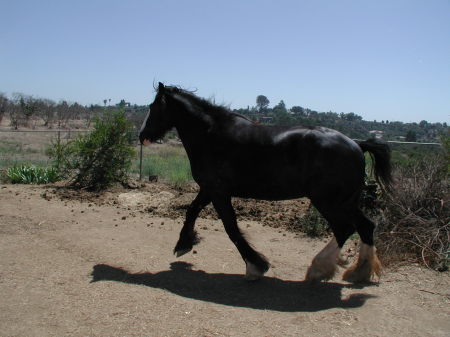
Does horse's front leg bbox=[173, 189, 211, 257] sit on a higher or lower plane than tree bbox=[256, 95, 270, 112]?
lower

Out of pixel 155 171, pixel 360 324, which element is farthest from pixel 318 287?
pixel 155 171

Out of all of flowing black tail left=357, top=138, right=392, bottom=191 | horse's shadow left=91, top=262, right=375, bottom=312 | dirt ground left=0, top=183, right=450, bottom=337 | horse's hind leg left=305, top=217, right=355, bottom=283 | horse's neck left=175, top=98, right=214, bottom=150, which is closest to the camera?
dirt ground left=0, top=183, right=450, bottom=337

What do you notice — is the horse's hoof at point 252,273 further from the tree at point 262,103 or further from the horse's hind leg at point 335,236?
the tree at point 262,103

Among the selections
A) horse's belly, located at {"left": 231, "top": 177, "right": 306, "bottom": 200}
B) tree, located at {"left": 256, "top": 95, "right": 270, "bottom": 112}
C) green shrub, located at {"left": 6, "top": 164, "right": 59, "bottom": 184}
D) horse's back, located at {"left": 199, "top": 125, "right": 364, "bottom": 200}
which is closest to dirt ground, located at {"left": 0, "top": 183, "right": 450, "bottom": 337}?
horse's belly, located at {"left": 231, "top": 177, "right": 306, "bottom": 200}

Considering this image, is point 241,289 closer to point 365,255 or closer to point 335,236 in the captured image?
point 335,236

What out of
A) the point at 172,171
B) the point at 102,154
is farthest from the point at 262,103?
the point at 102,154

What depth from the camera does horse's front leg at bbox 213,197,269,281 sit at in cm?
495

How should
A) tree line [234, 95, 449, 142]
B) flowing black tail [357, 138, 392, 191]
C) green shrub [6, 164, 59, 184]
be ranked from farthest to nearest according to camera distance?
tree line [234, 95, 449, 142]
green shrub [6, 164, 59, 184]
flowing black tail [357, 138, 392, 191]

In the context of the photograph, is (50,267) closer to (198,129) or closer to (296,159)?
(198,129)

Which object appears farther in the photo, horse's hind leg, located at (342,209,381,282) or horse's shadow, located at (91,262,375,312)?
horse's hind leg, located at (342,209,381,282)

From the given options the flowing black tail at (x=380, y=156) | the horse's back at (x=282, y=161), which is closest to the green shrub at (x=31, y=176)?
the horse's back at (x=282, y=161)

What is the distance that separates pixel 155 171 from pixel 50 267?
25.2 feet

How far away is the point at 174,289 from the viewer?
4734 mm

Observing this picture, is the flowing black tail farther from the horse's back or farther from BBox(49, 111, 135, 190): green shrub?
BBox(49, 111, 135, 190): green shrub
